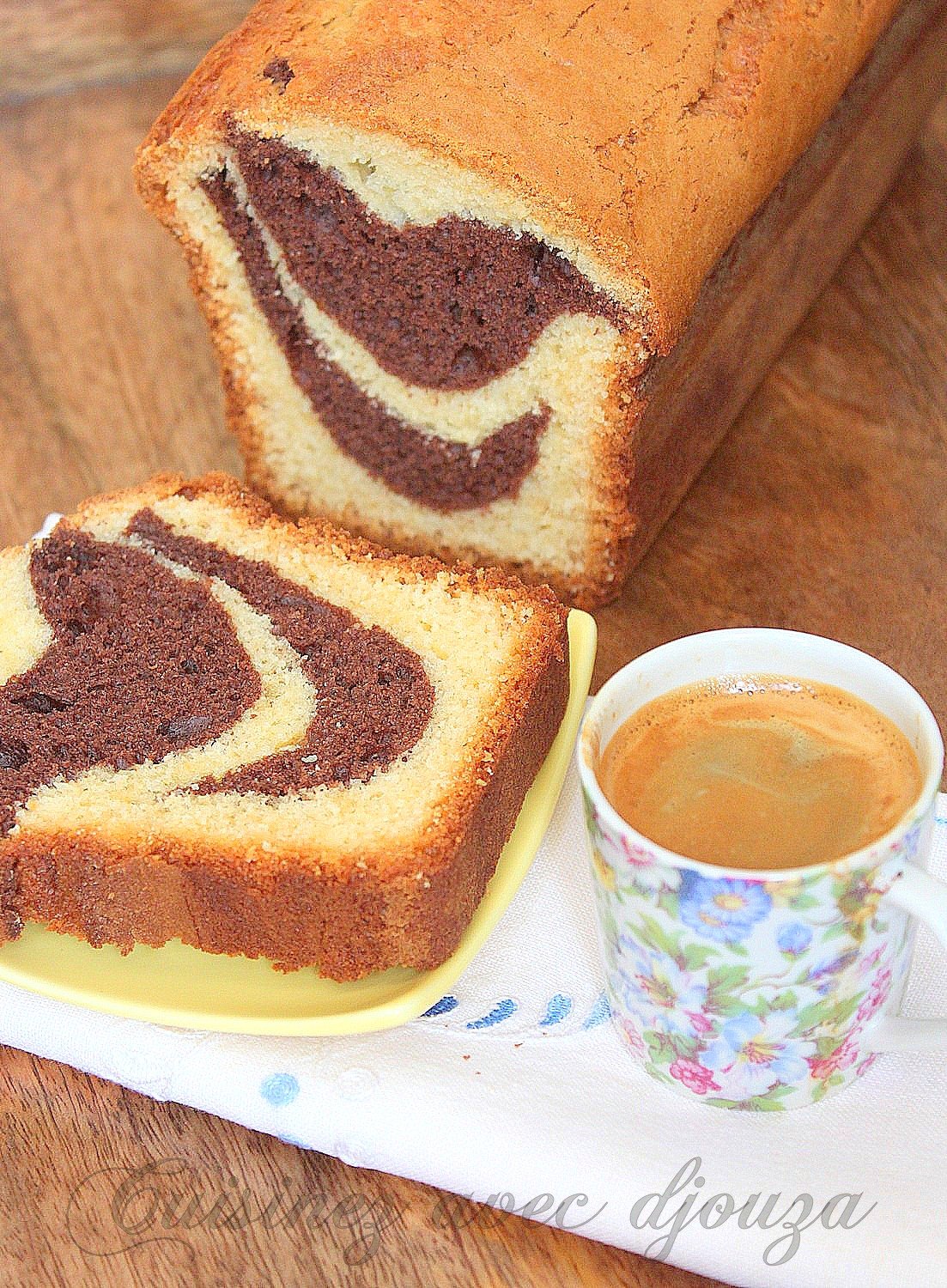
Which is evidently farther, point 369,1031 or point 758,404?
point 758,404

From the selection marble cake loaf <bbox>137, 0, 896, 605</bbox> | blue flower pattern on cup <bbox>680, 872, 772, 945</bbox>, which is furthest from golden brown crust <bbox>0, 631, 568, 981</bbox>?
marble cake loaf <bbox>137, 0, 896, 605</bbox>

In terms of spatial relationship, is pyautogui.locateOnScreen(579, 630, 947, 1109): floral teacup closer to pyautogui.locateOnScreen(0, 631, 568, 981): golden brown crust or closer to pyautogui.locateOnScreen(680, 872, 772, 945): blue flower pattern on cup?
pyautogui.locateOnScreen(680, 872, 772, 945): blue flower pattern on cup

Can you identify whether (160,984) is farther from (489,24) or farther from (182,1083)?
(489,24)

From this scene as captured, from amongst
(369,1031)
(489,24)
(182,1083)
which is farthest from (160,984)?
(489,24)

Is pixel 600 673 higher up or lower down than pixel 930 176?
lower down

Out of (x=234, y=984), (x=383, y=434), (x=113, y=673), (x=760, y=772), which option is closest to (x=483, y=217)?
(x=383, y=434)

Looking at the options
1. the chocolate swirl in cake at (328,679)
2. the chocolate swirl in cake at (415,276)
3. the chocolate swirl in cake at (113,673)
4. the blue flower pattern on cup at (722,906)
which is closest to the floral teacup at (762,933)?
the blue flower pattern on cup at (722,906)

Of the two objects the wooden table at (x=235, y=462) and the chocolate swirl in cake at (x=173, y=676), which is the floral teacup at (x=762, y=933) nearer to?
the wooden table at (x=235, y=462)
